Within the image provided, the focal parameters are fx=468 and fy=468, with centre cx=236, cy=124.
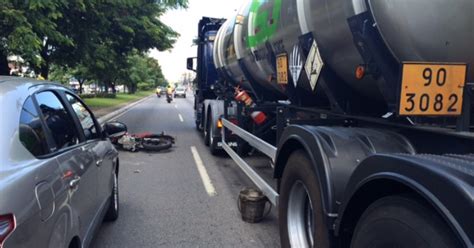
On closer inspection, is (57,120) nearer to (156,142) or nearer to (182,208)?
(182,208)

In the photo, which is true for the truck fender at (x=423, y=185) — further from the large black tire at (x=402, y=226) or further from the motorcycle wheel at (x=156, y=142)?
the motorcycle wheel at (x=156, y=142)

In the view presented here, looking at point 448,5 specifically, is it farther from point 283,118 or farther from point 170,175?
point 170,175

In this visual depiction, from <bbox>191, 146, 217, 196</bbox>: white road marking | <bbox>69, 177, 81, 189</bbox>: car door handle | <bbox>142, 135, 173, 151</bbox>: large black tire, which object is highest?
<bbox>69, 177, 81, 189</bbox>: car door handle

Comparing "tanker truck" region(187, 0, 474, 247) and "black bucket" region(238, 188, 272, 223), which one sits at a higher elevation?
"tanker truck" region(187, 0, 474, 247)

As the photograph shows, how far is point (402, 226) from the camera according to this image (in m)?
2.02

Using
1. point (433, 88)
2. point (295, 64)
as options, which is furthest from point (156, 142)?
point (433, 88)

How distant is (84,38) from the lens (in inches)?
596

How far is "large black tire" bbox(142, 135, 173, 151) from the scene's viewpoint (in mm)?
11422

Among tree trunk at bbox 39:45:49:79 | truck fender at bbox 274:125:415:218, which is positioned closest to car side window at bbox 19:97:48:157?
truck fender at bbox 274:125:415:218

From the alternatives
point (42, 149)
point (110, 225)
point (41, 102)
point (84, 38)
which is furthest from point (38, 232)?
point (84, 38)

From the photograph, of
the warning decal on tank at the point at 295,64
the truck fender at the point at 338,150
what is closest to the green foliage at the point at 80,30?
the warning decal on tank at the point at 295,64

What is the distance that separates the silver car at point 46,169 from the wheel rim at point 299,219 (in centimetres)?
165

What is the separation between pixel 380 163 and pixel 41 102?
2332 millimetres

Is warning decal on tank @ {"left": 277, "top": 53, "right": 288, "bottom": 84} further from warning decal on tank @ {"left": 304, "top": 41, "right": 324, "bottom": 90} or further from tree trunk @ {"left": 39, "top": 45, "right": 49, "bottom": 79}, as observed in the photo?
tree trunk @ {"left": 39, "top": 45, "right": 49, "bottom": 79}
